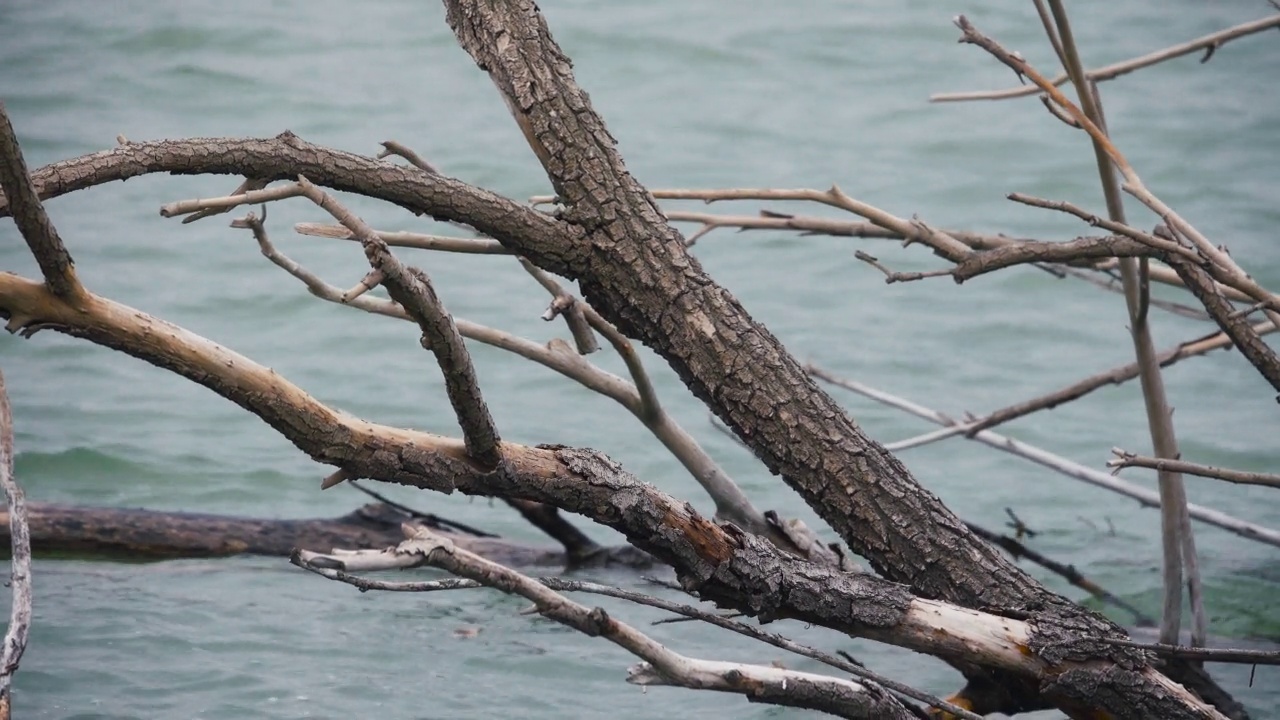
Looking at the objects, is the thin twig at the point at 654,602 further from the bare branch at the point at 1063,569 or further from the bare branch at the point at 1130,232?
the bare branch at the point at 1063,569

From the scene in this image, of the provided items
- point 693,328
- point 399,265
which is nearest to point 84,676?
point 693,328

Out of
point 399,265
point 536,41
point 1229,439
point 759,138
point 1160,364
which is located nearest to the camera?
point 399,265

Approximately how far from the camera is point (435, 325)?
5.42 feet

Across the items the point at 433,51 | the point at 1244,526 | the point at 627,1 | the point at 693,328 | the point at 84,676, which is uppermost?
the point at 627,1

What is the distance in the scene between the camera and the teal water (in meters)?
3.51

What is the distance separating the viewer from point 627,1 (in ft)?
33.0

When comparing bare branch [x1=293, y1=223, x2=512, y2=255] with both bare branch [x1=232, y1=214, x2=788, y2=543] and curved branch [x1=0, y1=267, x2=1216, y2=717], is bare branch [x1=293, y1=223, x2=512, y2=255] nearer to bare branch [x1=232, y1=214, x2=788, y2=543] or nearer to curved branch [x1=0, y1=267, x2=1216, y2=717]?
bare branch [x1=232, y1=214, x2=788, y2=543]

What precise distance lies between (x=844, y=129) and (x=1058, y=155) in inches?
49.2

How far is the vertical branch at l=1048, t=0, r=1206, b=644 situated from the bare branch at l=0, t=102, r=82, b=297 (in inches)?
67.5

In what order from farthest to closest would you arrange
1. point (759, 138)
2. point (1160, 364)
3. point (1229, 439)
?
point (759, 138) < point (1229, 439) < point (1160, 364)

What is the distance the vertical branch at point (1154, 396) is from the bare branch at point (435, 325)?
1328mm

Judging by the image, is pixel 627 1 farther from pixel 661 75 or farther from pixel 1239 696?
pixel 1239 696

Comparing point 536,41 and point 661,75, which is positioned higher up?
point 661,75

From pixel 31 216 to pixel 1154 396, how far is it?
7.10 ft
